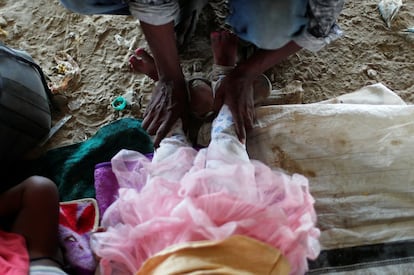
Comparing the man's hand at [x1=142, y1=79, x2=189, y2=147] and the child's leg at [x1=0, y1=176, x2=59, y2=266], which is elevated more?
the man's hand at [x1=142, y1=79, x2=189, y2=147]

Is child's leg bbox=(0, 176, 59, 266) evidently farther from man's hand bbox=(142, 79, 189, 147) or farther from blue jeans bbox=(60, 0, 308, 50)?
blue jeans bbox=(60, 0, 308, 50)

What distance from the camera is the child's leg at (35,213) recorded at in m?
1.11

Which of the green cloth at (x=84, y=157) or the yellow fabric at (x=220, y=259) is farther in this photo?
the green cloth at (x=84, y=157)

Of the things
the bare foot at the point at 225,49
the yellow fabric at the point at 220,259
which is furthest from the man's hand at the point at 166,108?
the yellow fabric at the point at 220,259

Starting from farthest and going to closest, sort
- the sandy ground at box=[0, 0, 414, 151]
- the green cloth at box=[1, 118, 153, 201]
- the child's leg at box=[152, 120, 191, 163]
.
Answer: the sandy ground at box=[0, 0, 414, 151], the green cloth at box=[1, 118, 153, 201], the child's leg at box=[152, 120, 191, 163]

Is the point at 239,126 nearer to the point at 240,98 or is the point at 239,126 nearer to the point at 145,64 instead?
the point at 240,98

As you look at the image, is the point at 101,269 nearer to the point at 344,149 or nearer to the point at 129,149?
the point at 129,149

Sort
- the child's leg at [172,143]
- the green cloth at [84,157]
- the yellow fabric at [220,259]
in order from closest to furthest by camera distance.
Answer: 1. the yellow fabric at [220,259]
2. the child's leg at [172,143]
3. the green cloth at [84,157]

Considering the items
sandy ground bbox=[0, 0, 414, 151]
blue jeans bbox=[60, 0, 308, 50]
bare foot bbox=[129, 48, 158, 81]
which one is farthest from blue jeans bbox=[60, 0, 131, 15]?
sandy ground bbox=[0, 0, 414, 151]

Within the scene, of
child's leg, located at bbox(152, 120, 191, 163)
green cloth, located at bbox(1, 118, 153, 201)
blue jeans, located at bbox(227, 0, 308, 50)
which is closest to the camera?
blue jeans, located at bbox(227, 0, 308, 50)

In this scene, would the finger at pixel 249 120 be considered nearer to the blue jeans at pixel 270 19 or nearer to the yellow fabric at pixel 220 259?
the blue jeans at pixel 270 19

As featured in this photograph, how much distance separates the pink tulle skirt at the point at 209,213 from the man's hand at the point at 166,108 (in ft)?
0.53

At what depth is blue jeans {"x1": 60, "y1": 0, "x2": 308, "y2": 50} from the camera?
3.36 ft

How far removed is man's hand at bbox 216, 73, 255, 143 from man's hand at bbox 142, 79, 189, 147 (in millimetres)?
98
